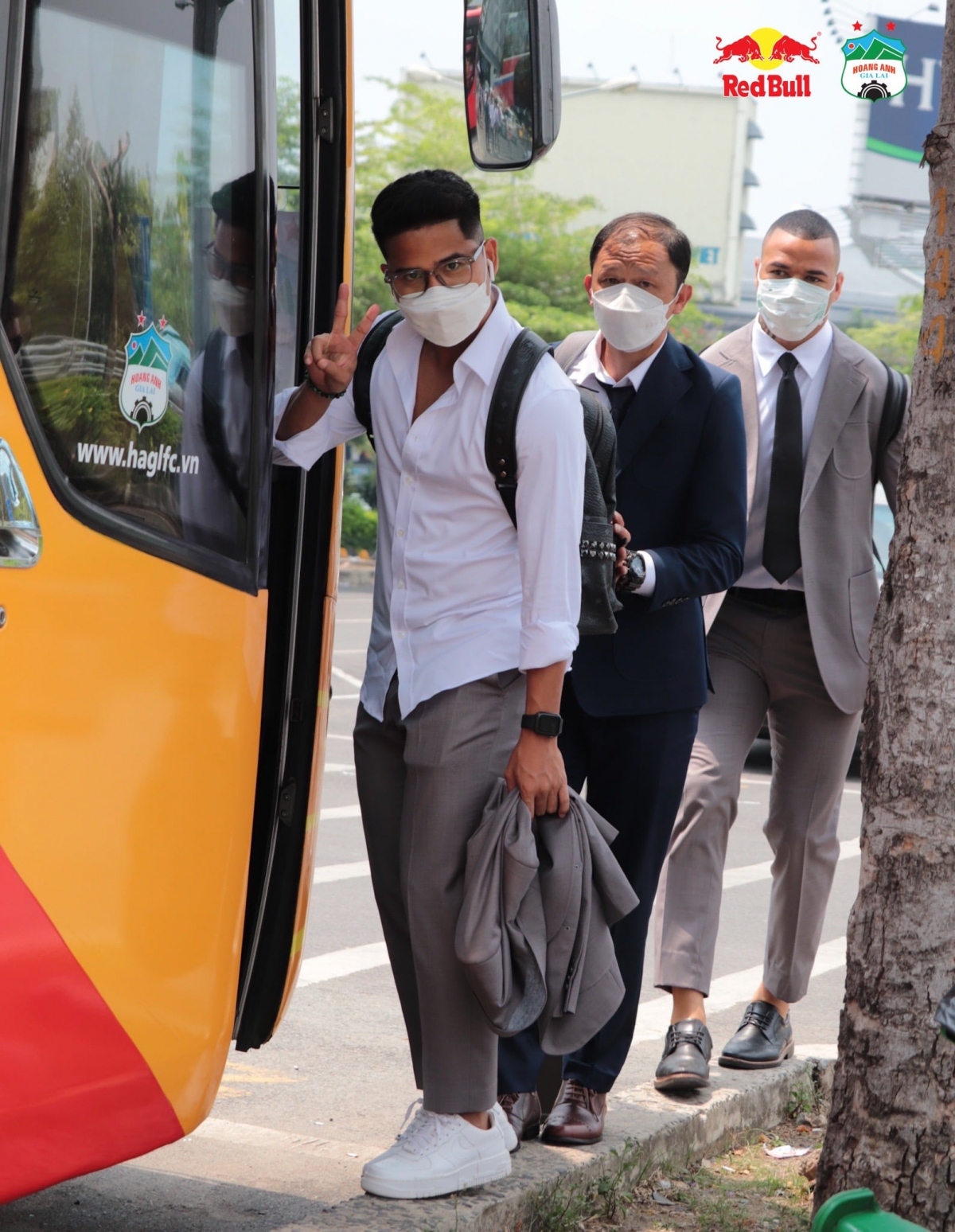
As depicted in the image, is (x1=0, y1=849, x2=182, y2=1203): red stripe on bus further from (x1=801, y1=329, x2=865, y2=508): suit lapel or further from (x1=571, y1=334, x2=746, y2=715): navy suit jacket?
(x1=801, y1=329, x2=865, y2=508): suit lapel

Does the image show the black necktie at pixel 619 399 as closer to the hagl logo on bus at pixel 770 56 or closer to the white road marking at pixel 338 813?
the white road marking at pixel 338 813

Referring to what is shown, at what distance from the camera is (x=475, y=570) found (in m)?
3.00

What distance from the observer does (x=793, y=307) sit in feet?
14.0

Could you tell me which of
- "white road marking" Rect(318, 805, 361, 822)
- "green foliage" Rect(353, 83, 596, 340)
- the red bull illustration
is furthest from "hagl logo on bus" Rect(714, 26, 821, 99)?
"white road marking" Rect(318, 805, 361, 822)

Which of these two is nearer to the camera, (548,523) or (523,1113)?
(548,523)

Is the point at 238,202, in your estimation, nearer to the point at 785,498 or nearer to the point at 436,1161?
the point at 436,1161

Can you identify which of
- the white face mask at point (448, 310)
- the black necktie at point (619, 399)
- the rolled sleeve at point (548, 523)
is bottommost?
the rolled sleeve at point (548, 523)

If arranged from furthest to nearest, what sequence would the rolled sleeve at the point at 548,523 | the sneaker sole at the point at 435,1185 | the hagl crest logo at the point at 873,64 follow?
1. the hagl crest logo at the point at 873,64
2. the sneaker sole at the point at 435,1185
3. the rolled sleeve at the point at 548,523

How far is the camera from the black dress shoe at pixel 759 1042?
13.8ft

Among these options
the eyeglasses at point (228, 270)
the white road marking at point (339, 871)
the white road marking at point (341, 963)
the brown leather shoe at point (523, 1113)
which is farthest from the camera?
the white road marking at point (339, 871)

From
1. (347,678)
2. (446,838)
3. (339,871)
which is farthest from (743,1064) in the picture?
(347,678)

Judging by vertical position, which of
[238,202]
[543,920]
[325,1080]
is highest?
[238,202]

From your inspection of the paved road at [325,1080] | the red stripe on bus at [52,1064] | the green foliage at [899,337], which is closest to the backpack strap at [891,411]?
the paved road at [325,1080]

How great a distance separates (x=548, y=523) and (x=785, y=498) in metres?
1.44
